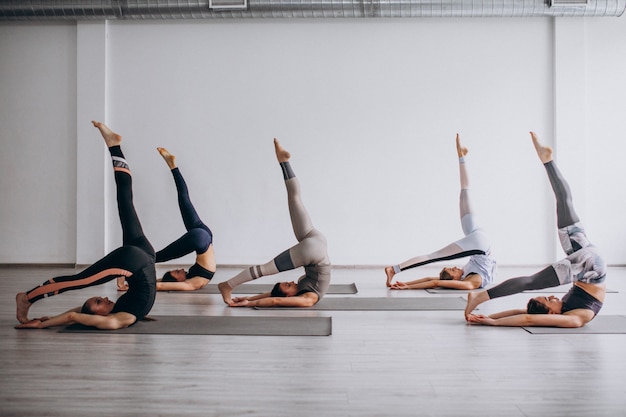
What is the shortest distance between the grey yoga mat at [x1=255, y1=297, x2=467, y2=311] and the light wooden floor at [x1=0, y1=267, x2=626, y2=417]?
0.57m

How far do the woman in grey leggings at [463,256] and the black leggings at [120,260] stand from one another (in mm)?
2828

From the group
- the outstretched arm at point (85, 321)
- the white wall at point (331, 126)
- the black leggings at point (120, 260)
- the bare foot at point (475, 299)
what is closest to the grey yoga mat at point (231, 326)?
the outstretched arm at point (85, 321)

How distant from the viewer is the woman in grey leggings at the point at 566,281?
3770 mm

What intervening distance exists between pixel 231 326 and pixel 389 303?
5.01 feet

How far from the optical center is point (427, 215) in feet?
25.8

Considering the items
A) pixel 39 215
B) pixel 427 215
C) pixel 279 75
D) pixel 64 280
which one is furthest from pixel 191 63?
pixel 64 280

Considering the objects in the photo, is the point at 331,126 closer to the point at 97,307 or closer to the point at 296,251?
the point at 296,251

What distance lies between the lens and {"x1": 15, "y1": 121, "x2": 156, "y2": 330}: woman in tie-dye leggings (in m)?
3.67

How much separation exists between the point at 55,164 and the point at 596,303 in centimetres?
674

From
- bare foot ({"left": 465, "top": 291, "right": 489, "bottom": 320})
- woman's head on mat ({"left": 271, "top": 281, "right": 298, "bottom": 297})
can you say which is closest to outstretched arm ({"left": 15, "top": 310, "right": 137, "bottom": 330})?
woman's head on mat ({"left": 271, "top": 281, "right": 298, "bottom": 297})

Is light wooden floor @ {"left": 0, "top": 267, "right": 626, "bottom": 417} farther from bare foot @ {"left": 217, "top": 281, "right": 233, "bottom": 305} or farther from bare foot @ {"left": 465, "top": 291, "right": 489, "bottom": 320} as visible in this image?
bare foot @ {"left": 217, "top": 281, "right": 233, "bottom": 305}

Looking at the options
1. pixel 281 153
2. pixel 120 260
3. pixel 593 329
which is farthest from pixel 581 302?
pixel 120 260

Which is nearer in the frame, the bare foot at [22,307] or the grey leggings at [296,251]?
the bare foot at [22,307]

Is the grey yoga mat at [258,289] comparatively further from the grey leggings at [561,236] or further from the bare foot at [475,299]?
the grey leggings at [561,236]
